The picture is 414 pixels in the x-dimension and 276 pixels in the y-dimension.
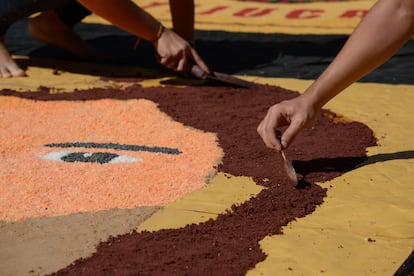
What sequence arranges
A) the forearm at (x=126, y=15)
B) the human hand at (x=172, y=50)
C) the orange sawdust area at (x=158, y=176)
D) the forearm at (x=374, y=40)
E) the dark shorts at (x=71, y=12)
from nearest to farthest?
the forearm at (x=374, y=40) → the orange sawdust area at (x=158, y=176) → the forearm at (x=126, y=15) → the human hand at (x=172, y=50) → the dark shorts at (x=71, y=12)

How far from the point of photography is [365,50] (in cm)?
171

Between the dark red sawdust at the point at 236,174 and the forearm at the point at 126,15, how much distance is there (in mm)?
259

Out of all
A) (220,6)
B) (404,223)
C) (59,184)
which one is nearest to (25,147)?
(59,184)

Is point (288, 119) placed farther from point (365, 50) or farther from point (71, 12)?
point (71, 12)

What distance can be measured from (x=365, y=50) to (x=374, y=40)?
0.03 m

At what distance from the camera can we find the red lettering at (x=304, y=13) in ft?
16.2

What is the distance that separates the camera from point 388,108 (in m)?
3.02

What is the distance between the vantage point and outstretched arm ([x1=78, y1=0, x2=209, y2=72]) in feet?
10.0

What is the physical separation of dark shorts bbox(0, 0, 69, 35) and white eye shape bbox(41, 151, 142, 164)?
148 centimetres

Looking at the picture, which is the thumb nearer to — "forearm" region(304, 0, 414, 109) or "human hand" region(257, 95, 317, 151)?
"human hand" region(257, 95, 317, 151)

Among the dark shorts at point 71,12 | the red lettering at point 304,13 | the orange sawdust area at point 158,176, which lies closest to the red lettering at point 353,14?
the red lettering at point 304,13

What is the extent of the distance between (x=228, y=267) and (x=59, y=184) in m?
0.69

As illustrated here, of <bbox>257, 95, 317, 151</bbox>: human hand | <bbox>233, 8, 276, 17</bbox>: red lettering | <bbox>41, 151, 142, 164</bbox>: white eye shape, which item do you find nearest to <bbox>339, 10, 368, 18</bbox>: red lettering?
<bbox>233, 8, 276, 17</bbox>: red lettering

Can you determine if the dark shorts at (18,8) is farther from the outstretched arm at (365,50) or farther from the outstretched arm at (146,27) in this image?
the outstretched arm at (365,50)
